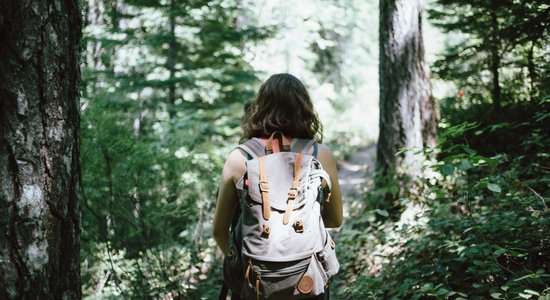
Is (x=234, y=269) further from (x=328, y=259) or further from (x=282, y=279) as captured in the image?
(x=328, y=259)

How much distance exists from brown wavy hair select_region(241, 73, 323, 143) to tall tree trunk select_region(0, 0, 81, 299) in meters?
0.96

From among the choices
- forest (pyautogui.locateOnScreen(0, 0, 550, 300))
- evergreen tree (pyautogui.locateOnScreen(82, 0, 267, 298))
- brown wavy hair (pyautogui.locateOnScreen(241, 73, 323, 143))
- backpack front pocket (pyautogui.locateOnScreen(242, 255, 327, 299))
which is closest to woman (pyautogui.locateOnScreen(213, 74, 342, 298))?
brown wavy hair (pyautogui.locateOnScreen(241, 73, 323, 143))

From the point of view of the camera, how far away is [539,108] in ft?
14.3

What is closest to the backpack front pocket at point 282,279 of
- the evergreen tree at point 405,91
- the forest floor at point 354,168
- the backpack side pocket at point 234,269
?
the backpack side pocket at point 234,269

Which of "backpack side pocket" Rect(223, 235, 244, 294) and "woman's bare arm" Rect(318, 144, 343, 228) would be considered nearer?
"backpack side pocket" Rect(223, 235, 244, 294)

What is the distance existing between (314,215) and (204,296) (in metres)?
2.30

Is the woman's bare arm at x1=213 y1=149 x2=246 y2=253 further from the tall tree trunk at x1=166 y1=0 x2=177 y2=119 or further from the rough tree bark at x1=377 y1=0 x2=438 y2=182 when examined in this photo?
the tall tree trunk at x1=166 y1=0 x2=177 y2=119

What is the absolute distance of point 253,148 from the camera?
7.37ft

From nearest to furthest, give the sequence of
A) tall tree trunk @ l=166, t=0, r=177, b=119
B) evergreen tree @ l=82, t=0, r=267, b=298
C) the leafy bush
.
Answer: the leafy bush < evergreen tree @ l=82, t=0, r=267, b=298 < tall tree trunk @ l=166, t=0, r=177, b=119

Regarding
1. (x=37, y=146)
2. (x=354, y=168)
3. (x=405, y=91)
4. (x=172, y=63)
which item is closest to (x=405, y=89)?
(x=405, y=91)

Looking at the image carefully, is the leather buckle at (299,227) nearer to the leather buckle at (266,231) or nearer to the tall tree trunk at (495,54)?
the leather buckle at (266,231)

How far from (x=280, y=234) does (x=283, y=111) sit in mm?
705

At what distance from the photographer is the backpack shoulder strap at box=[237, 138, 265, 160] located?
2.22 meters

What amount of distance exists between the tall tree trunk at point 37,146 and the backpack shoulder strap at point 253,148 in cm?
86
